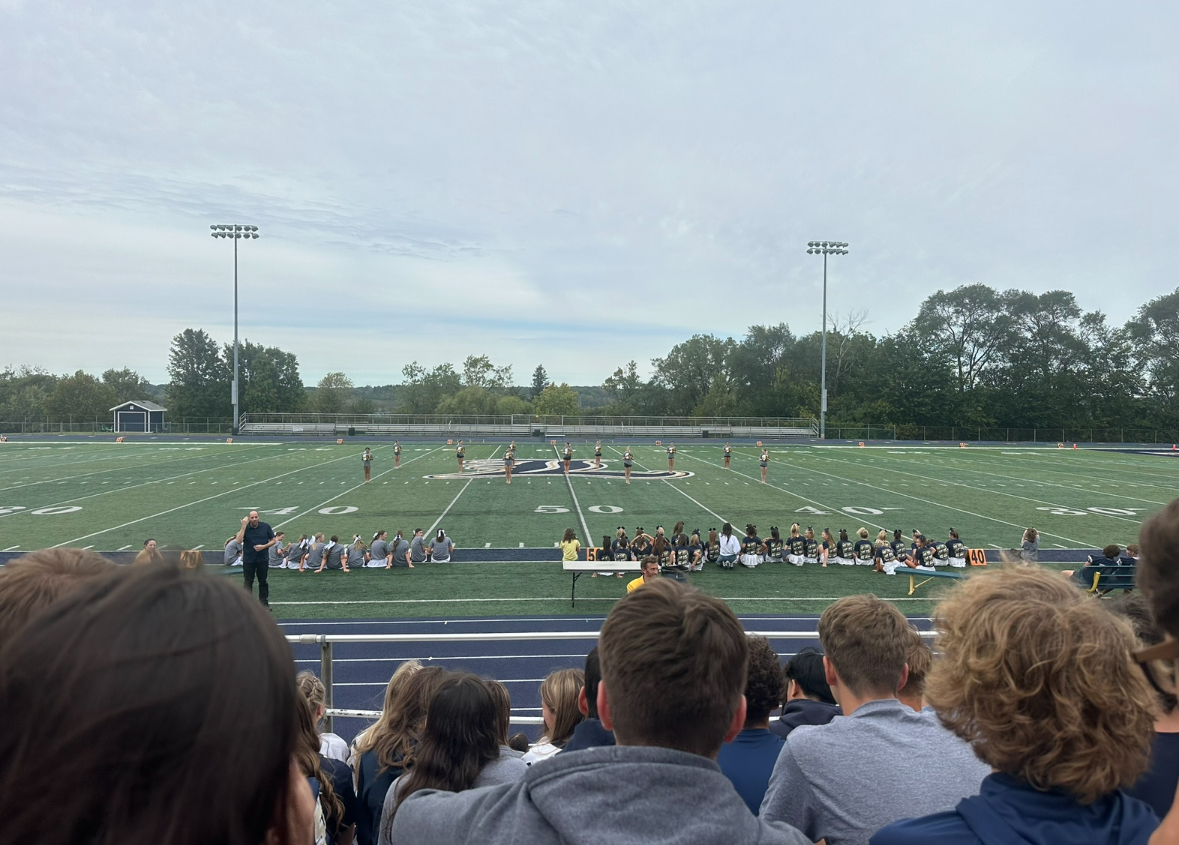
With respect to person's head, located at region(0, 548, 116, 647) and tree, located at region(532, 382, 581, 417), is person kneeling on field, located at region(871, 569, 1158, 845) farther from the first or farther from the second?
tree, located at region(532, 382, 581, 417)

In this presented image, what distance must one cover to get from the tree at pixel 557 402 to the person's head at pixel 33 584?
105 meters

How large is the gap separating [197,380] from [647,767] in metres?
105

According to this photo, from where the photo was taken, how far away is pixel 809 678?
3.89 meters

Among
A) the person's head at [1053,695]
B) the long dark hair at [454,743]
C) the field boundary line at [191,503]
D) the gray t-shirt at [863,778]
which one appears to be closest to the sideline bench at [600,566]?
the field boundary line at [191,503]

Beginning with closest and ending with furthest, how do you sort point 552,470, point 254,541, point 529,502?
point 254,541 < point 529,502 < point 552,470

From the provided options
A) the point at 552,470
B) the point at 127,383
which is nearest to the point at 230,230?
the point at 552,470

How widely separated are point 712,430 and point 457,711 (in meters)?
69.8

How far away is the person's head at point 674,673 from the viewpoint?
166 cm

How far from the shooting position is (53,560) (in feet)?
5.86

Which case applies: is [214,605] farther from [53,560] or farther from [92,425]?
[92,425]

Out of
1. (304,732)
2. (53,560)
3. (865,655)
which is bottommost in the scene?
(304,732)

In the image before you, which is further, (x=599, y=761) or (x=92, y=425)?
(x=92, y=425)

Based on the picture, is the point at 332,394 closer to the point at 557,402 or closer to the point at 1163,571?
the point at 557,402

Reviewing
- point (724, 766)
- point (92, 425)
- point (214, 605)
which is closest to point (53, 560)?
point (214, 605)
